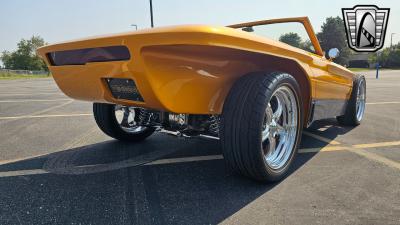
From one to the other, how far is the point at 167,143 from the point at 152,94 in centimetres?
190

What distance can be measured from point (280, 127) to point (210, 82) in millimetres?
927

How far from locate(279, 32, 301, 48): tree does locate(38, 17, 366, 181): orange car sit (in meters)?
0.66

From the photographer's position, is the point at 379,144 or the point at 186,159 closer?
the point at 186,159

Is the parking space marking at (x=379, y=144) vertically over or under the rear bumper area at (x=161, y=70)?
under

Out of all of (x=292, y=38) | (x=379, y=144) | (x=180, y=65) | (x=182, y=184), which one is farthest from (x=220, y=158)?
(x=379, y=144)

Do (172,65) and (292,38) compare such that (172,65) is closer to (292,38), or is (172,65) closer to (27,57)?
(292,38)

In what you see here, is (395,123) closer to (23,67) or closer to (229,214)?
(229,214)

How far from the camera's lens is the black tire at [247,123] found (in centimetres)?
239

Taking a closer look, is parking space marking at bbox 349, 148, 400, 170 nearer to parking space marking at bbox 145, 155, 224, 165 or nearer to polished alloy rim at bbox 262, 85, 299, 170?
polished alloy rim at bbox 262, 85, 299, 170

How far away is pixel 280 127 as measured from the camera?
119 inches

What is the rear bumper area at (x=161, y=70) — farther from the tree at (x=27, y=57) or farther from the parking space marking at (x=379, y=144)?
the tree at (x=27, y=57)

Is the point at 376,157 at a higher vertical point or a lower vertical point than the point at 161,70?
lower

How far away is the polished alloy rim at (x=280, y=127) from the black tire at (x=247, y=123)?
0.33 metres

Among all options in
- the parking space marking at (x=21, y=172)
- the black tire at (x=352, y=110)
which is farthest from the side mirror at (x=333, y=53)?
the parking space marking at (x=21, y=172)
